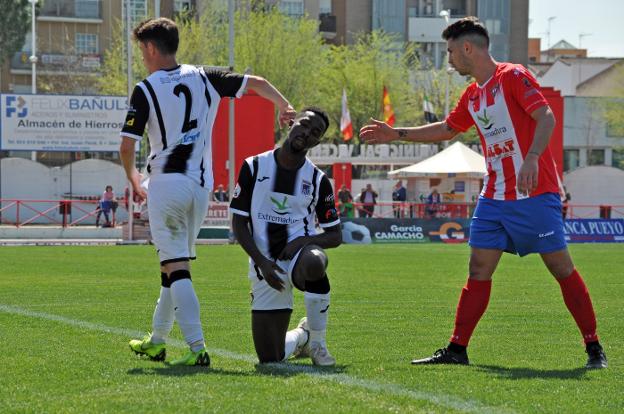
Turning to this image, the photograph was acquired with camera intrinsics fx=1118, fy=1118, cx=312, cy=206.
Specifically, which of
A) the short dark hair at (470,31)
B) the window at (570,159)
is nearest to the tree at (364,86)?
the window at (570,159)

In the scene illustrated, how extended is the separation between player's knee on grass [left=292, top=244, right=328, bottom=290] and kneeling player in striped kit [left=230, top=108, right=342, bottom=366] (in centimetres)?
1

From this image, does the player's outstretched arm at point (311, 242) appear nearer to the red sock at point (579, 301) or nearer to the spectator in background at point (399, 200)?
the red sock at point (579, 301)

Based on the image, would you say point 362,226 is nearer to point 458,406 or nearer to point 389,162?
point 389,162

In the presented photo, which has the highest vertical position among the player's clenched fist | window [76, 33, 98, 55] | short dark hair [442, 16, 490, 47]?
window [76, 33, 98, 55]

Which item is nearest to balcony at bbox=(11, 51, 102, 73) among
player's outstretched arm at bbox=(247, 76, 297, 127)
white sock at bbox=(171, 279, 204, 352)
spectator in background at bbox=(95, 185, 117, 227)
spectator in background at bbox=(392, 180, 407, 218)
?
spectator in background at bbox=(95, 185, 117, 227)

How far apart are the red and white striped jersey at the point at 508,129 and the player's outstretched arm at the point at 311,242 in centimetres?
109

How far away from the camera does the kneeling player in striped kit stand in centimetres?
732

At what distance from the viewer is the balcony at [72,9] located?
7762 centimetres

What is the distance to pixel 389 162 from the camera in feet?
180

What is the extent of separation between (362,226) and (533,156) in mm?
27801

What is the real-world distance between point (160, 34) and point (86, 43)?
74068 millimetres

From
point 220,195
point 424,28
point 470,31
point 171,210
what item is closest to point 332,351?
point 171,210

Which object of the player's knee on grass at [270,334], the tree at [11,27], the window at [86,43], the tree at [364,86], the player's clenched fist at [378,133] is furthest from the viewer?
the window at [86,43]

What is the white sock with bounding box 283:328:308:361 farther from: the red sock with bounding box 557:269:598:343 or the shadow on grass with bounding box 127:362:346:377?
the red sock with bounding box 557:269:598:343
